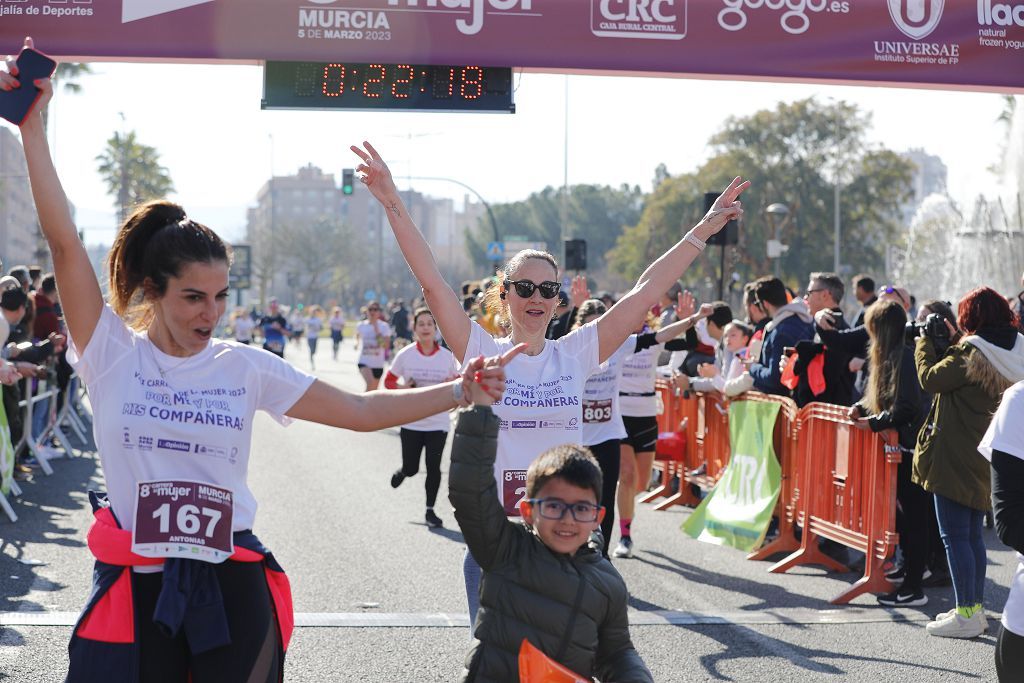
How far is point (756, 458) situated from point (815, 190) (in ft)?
177

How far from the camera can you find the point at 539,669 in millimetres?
3395

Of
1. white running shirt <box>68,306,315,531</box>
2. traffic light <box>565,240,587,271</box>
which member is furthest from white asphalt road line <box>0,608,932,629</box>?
traffic light <box>565,240,587,271</box>

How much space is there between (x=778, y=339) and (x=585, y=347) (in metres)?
5.46

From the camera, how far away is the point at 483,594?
3.62 m

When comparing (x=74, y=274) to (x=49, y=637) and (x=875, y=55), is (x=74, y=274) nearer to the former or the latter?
(x=49, y=637)

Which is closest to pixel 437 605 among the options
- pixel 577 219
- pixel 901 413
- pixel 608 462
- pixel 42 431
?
pixel 608 462

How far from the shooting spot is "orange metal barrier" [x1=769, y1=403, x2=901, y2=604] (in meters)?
8.07

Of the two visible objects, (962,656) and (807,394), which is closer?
(962,656)

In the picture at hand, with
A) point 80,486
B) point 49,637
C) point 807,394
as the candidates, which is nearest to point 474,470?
point 49,637

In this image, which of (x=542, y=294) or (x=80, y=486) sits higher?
(x=542, y=294)

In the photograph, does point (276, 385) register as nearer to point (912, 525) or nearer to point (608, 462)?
point (608, 462)

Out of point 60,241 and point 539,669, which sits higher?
point 60,241

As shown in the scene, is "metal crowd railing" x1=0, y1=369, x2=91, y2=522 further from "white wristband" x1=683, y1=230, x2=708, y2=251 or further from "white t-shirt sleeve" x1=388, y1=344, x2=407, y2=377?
"white wristband" x1=683, y1=230, x2=708, y2=251

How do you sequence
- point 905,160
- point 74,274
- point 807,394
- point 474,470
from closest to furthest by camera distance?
point 74,274, point 474,470, point 807,394, point 905,160
